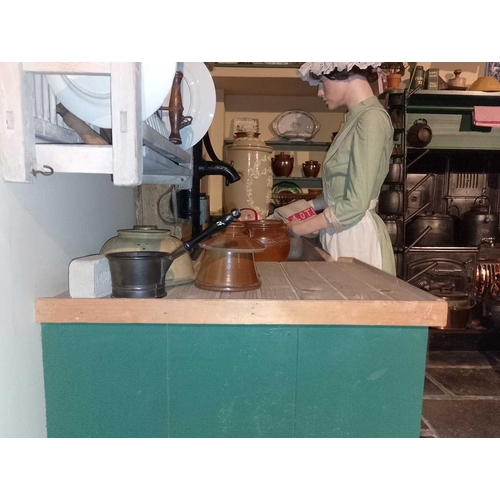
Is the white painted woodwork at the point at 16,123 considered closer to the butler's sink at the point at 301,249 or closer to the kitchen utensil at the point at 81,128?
the kitchen utensil at the point at 81,128

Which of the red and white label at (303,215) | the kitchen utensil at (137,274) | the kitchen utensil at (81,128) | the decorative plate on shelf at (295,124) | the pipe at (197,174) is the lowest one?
the kitchen utensil at (137,274)

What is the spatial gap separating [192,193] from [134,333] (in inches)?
26.8

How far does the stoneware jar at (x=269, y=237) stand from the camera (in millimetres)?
1354

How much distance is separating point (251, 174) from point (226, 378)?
2011 millimetres

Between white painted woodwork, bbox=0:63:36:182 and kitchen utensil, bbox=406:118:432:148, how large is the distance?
312 centimetres

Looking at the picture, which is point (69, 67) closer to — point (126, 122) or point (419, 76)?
point (126, 122)

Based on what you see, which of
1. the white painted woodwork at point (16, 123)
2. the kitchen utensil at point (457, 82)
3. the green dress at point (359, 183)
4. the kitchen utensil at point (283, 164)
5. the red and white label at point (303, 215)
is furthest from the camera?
the kitchen utensil at point (283, 164)

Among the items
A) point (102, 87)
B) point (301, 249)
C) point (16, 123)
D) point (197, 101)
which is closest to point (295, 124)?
point (301, 249)

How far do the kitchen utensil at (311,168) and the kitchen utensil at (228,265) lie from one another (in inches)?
103

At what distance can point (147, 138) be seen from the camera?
654mm

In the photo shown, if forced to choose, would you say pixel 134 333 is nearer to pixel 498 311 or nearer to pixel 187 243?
pixel 187 243

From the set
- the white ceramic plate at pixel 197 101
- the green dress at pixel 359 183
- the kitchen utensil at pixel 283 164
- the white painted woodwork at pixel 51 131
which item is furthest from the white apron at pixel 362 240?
the kitchen utensil at pixel 283 164

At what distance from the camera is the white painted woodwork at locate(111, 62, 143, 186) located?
0.60 meters

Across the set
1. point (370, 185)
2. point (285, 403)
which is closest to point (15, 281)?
point (285, 403)
